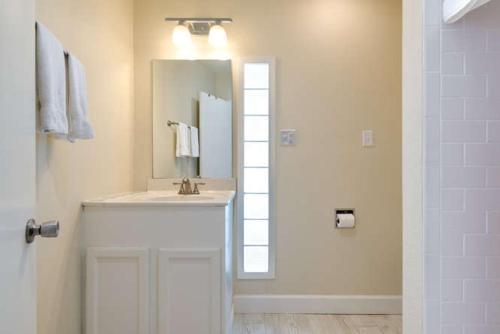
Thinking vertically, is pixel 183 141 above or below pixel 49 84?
below

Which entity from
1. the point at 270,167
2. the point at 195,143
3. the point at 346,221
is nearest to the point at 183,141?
the point at 195,143

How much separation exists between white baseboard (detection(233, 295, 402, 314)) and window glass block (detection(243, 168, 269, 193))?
0.75 metres

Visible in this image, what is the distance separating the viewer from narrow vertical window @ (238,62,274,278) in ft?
8.88

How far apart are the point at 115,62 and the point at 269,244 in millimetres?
1568

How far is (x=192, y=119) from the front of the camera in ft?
8.92

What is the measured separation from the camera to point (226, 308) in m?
1.97

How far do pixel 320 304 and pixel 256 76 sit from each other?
166cm

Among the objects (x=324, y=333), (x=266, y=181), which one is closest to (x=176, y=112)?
(x=266, y=181)

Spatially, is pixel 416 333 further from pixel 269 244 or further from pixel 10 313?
pixel 269 244

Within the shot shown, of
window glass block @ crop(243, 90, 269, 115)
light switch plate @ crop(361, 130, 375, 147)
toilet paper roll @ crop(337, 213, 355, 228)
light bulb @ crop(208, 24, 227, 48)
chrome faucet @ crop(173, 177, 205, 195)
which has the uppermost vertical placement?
light bulb @ crop(208, 24, 227, 48)

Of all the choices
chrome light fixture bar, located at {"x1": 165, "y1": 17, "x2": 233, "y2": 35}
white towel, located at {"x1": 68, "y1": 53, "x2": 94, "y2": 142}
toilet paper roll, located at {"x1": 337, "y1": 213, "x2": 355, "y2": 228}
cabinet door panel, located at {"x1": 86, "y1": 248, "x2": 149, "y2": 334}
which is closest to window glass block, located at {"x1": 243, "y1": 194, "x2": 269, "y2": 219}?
toilet paper roll, located at {"x1": 337, "y1": 213, "x2": 355, "y2": 228}

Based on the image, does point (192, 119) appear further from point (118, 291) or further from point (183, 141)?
point (118, 291)

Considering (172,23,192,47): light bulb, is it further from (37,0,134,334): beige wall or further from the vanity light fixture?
(37,0,134,334): beige wall

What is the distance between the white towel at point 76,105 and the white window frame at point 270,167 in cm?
125
